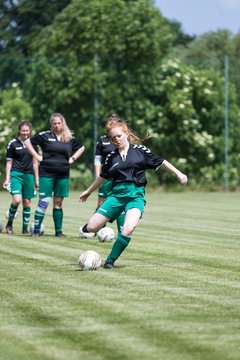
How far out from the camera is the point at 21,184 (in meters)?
18.1

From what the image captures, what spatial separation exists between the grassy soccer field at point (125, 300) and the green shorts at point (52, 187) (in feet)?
2.14

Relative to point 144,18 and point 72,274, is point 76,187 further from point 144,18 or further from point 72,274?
point 72,274

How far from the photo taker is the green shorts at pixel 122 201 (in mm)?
12148

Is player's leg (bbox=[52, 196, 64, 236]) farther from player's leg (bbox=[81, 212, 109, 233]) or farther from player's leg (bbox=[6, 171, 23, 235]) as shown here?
player's leg (bbox=[81, 212, 109, 233])

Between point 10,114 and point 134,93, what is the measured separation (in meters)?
4.02

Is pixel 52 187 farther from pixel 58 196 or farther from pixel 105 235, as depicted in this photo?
pixel 105 235

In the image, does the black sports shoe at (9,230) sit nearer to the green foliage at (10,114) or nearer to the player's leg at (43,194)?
the player's leg at (43,194)

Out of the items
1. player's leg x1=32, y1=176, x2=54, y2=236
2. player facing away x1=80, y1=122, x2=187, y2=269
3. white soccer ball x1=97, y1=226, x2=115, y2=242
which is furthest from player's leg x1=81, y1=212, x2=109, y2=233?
player's leg x1=32, y1=176, x2=54, y2=236

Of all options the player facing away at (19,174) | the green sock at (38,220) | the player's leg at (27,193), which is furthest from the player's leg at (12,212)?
the green sock at (38,220)

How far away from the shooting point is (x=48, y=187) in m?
16.8

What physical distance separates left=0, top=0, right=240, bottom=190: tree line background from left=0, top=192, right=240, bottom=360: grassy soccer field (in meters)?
18.4

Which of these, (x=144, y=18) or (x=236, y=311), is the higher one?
(x=144, y=18)

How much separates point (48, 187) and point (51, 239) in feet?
2.84

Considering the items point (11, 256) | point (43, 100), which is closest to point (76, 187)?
point (43, 100)
